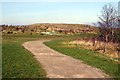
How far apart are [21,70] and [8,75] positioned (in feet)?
5.09

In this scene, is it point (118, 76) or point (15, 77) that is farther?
point (118, 76)

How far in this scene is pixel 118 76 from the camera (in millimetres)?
13656

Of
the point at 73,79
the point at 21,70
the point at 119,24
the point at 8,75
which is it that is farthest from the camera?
the point at 119,24

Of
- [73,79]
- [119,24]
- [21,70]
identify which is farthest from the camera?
[119,24]

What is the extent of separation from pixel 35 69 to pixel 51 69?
34.8 inches

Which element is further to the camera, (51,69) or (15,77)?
(51,69)

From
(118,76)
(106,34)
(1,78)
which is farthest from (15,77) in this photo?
(106,34)

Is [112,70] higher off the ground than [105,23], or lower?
lower

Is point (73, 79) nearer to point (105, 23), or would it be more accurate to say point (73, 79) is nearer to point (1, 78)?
point (1, 78)

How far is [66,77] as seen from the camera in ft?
42.2

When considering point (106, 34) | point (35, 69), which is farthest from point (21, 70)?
point (106, 34)

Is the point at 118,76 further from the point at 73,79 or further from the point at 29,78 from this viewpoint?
the point at 29,78

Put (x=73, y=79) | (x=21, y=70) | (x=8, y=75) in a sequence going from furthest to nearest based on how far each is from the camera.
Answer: (x=21, y=70), (x=8, y=75), (x=73, y=79)

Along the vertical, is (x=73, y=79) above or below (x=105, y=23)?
below
